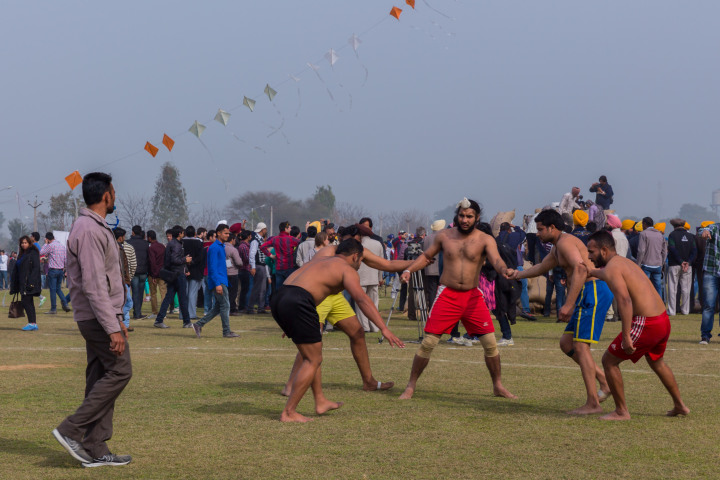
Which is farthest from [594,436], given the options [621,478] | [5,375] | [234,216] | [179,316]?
[234,216]

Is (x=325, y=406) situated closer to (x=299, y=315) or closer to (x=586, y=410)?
(x=299, y=315)

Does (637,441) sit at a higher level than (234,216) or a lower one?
lower

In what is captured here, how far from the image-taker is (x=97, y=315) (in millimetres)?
6012

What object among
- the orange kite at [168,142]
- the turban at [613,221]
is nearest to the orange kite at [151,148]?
the orange kite at [168,142]

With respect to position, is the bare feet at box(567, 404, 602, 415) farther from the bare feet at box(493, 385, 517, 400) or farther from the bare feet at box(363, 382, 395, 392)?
the bare feet at box(363, 382, 395, 392)

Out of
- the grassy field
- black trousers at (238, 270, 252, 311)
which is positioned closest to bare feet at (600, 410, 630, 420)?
the grassy field

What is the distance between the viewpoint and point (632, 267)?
7.74 m

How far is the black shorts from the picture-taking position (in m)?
7.89

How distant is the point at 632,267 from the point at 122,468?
4.59 metres

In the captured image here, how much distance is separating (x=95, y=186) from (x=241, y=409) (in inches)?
124

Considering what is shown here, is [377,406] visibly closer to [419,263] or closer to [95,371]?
[419,263]

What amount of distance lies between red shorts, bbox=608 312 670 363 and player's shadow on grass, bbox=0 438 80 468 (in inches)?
181

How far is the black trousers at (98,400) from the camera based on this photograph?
6098 mm

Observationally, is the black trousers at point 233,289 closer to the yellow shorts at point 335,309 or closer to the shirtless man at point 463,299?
the yellow shorts at point 335,309
